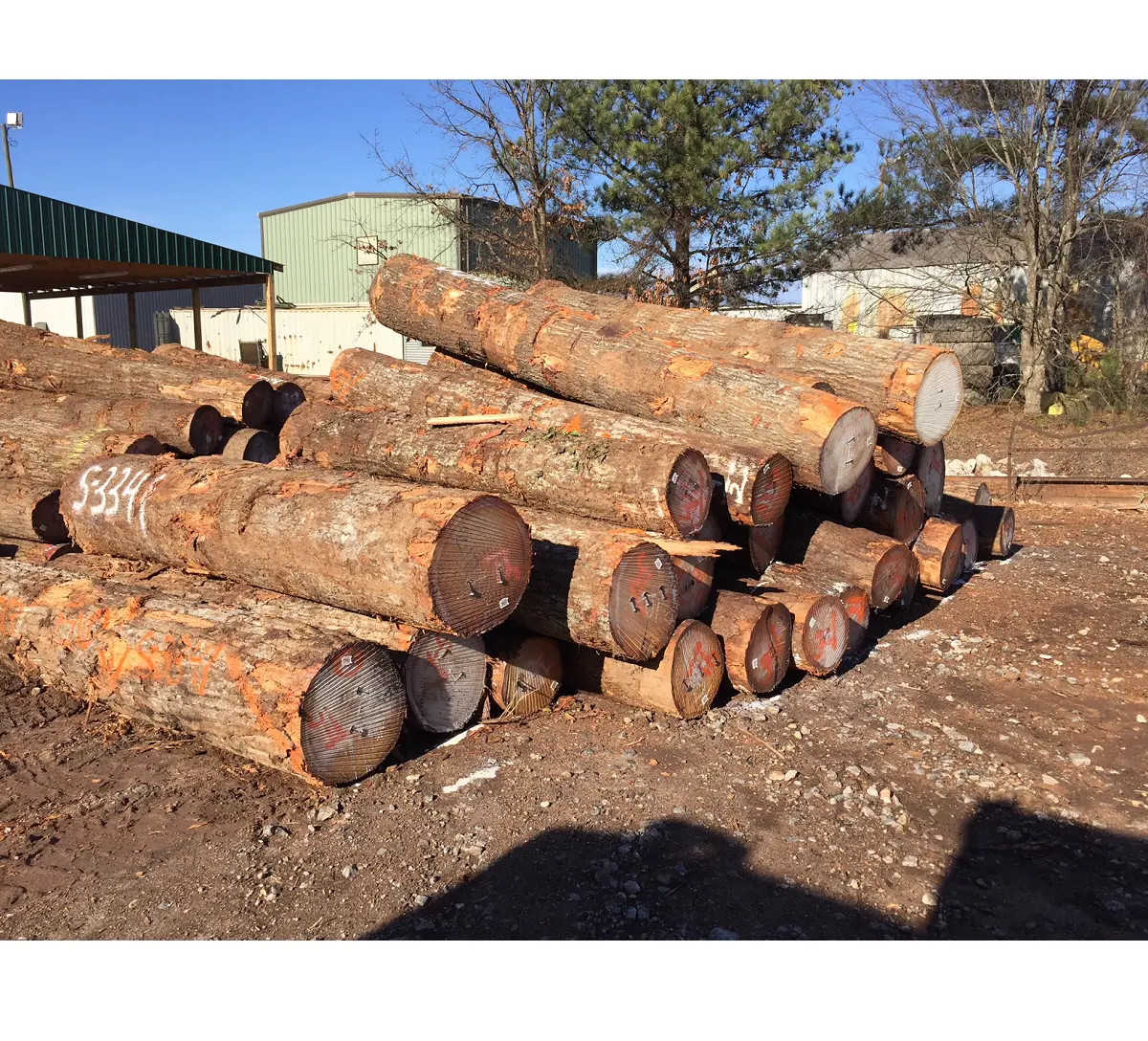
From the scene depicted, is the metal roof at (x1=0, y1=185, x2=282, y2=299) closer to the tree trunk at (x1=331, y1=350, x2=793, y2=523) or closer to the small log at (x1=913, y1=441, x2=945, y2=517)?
the tree trunk at (x1=331, y1=350, x2=793, y2=523)

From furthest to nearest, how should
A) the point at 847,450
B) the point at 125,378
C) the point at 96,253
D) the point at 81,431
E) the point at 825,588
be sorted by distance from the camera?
the point at 96,253 → the point at 125,378 → the point at 81,431 → the point at 825,588 → the point at 847,450

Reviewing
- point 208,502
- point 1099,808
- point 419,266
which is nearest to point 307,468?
point 208,502

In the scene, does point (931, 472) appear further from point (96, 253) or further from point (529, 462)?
point (96, 253)

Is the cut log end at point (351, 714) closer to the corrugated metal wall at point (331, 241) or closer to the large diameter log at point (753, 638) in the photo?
the large diameter log at point (753, 638)

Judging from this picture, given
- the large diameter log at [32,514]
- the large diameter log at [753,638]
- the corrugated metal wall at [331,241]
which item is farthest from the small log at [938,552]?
the corrugated metal wall at [331,241]

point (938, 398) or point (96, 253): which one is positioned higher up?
point (96, 253)

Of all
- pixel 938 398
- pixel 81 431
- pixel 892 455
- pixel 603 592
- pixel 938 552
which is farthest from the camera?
pixel 81 431

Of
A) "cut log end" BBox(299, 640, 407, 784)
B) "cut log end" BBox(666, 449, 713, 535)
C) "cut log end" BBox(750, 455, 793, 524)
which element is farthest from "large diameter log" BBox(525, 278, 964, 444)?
"cut log end" BBox(299, 640, 407, 784)

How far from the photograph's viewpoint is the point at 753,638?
506 centimetres

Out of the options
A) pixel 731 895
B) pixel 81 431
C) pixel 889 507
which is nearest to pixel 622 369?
pixel 889 507

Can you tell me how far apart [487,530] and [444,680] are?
0.99 m

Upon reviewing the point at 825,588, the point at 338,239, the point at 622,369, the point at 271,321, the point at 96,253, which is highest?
the point at 338,239

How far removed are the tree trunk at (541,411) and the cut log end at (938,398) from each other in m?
1.25

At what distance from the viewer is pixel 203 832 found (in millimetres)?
3801
